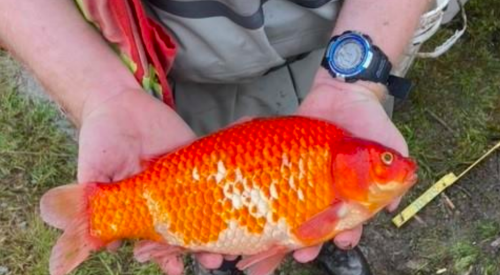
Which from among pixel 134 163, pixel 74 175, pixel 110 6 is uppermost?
pixel 110 6

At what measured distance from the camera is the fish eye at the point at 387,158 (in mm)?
1326

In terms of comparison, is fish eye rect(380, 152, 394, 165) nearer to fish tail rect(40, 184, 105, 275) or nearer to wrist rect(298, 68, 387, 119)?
wrist rect(298, 68, 387, 119)

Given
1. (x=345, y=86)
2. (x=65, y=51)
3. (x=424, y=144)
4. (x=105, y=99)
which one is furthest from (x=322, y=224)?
(x=424, y=144)

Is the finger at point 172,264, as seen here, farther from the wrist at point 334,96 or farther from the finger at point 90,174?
the wrist at point 334,96

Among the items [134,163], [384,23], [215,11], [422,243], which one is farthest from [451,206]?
[134,163]

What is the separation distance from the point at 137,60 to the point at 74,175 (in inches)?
31.3

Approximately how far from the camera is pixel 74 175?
91.4 inches

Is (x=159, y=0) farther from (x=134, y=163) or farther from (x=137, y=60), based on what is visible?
(x=134, y=163)

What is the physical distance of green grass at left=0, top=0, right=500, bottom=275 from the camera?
2.13 metres

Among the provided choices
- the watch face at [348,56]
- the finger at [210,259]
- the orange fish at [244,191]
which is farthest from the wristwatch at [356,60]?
the finger at [210,259]

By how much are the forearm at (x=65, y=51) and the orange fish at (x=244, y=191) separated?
10.3 inches

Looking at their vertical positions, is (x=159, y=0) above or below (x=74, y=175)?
above

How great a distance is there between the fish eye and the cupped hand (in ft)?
1.00

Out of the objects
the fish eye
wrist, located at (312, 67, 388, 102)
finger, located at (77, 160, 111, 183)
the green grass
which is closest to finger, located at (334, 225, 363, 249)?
the fish eye
